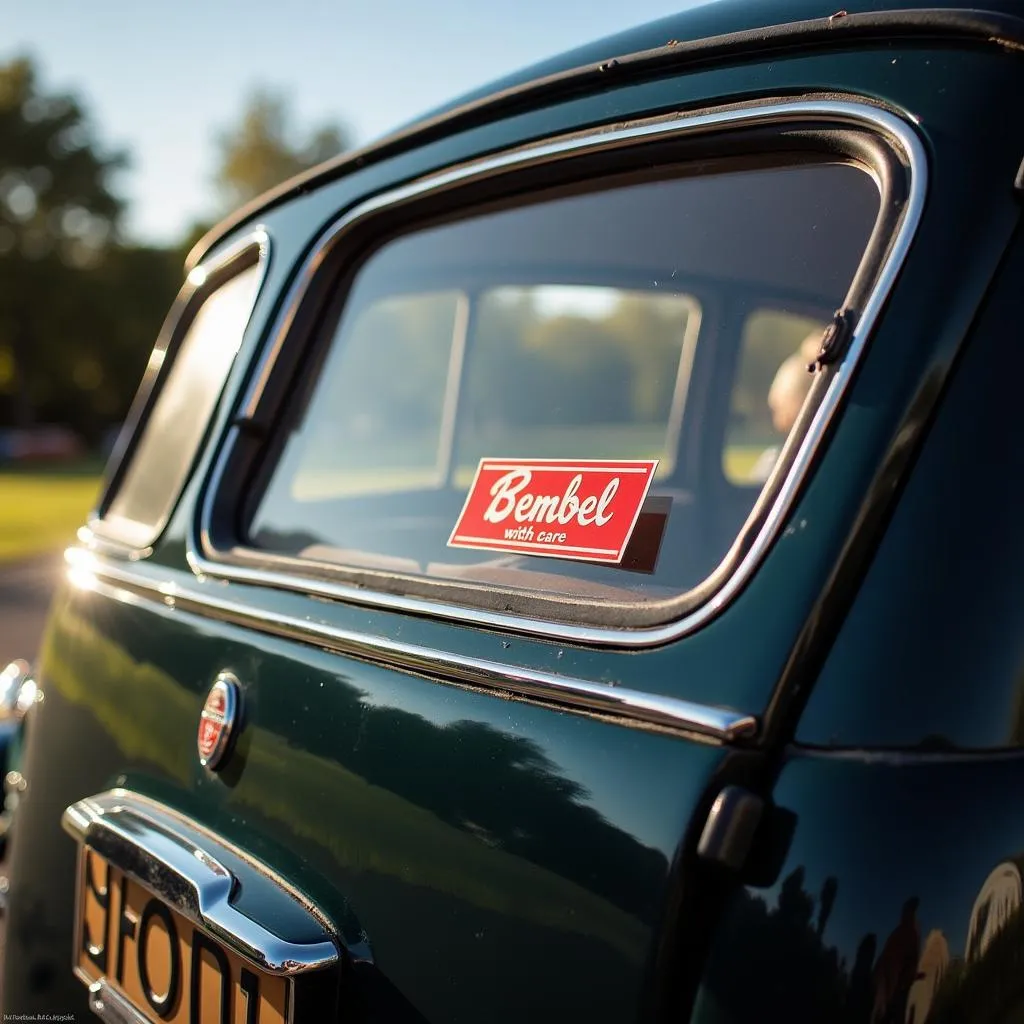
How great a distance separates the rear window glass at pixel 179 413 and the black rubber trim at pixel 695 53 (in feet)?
1.05

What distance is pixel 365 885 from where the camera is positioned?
133 centimetres

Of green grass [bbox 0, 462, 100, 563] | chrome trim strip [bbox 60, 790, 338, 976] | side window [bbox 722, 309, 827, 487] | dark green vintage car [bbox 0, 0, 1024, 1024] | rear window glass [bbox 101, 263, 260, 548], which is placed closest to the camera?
dark green vintage car [bbox 0, 0, 1024, 1024]

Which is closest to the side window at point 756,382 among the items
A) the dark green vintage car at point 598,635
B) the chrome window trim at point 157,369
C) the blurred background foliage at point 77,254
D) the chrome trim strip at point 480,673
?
the dark green vintage car at point 598,635

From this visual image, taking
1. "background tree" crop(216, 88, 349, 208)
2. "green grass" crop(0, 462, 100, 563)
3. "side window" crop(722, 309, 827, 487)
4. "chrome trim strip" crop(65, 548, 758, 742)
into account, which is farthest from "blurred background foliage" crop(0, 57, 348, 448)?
"chrome trim strip" crop(65, 548, 758, 742)

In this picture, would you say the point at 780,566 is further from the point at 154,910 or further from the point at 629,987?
the point at 154,910

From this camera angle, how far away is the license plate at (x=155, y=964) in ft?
4.49

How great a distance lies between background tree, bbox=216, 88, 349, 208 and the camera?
155ft

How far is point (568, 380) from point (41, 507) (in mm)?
21178

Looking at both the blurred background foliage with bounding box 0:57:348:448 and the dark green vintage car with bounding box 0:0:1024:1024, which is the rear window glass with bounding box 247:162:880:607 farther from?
the blurred background foliage with bounding box 0:57:348:448

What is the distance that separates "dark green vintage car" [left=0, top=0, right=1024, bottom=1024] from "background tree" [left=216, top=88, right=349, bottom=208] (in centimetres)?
4783

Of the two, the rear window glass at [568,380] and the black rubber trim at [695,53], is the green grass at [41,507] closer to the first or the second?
the rear window glass at [568,380]

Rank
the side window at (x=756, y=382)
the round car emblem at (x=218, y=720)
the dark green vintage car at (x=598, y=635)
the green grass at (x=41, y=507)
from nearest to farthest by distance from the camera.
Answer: the dark green vintage car at (x=598, y=635), the round car emblem at (x=218, y=720), the side window at (x=756, y=382), the green grass at (x=41, y=507)

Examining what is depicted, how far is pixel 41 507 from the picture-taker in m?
22.5

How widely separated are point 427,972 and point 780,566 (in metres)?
0.58
